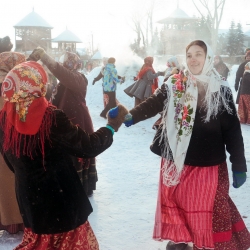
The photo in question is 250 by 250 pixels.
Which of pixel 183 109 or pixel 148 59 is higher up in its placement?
pixel 148 59

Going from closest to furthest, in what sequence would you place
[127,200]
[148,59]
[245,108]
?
[127,200] < [245,108] < [148,59]

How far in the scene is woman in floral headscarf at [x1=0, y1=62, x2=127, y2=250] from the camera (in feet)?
6.19

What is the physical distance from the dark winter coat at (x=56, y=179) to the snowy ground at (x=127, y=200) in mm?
1032

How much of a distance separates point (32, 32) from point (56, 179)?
3543cm

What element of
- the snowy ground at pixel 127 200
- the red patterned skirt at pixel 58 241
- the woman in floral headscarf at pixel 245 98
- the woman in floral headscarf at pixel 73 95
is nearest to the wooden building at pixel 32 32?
the woman in floral headscarf at pixel 245 98

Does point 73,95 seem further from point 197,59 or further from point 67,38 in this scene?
point 67,38

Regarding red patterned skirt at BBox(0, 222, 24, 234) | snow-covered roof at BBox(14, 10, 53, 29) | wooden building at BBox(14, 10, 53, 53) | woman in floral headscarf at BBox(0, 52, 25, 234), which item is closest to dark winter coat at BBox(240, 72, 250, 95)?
woman in floral headscarf at BBox(0, 52, 25, 234)

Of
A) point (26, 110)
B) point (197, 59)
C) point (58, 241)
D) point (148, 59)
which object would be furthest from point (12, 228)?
point (148, 59)

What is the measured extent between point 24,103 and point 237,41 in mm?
36889

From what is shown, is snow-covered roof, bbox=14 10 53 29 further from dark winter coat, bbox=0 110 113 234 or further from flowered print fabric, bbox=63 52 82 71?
dark winter coat, bbox=0 110 113 234

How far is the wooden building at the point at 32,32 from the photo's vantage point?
33688 millimetres

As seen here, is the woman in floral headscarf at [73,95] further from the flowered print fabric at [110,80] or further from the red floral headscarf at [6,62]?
the flowered print fabric at [110,80]

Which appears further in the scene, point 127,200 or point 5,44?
point 127,200

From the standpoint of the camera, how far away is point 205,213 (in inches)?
101
